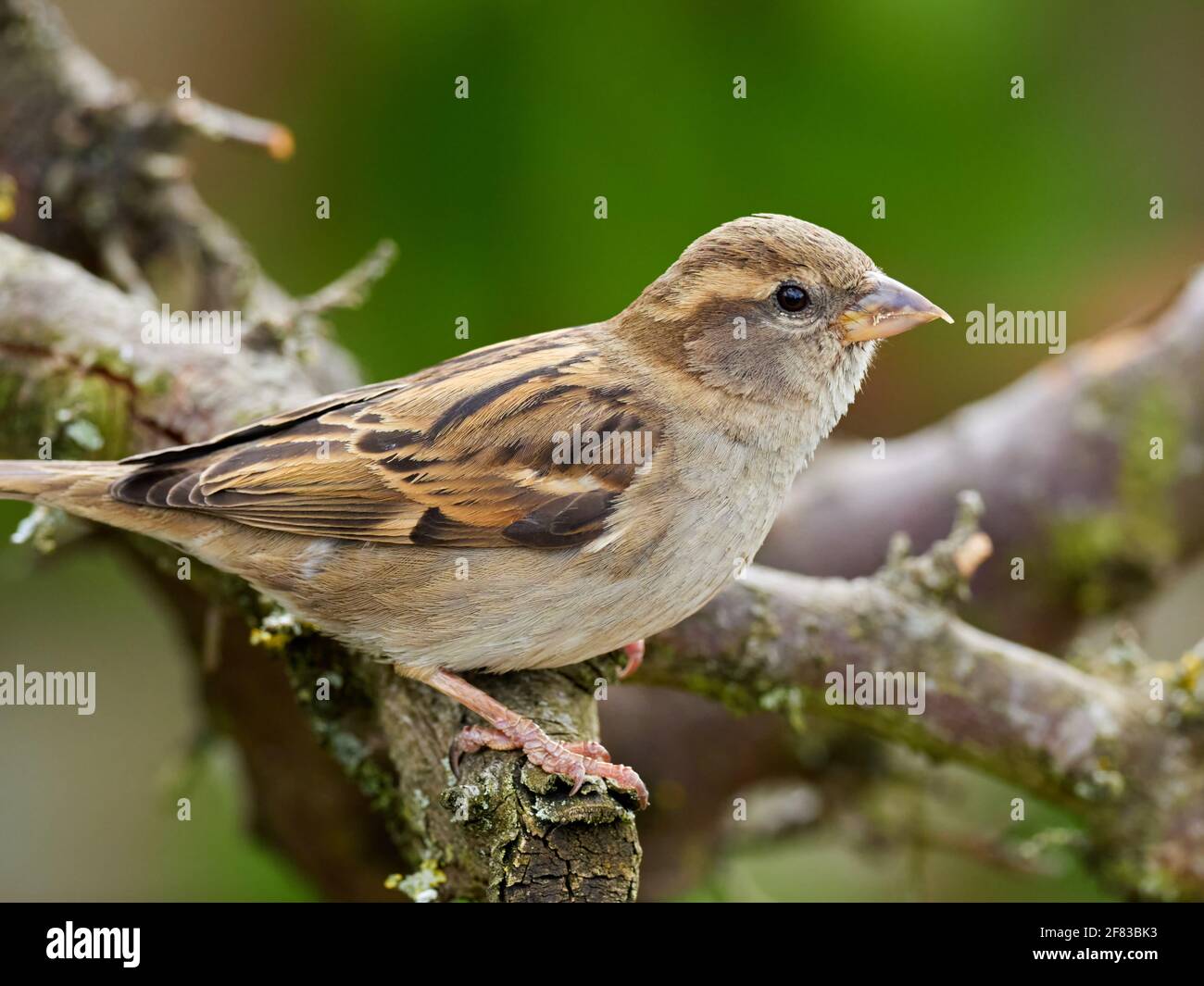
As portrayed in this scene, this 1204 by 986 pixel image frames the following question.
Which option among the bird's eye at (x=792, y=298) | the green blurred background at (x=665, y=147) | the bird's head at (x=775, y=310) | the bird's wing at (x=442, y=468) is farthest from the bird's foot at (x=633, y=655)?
the green blurred background at (x=665, y=147)

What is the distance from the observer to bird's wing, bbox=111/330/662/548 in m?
2.74

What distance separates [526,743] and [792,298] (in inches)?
45.0

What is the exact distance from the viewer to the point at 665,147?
4.38 metres

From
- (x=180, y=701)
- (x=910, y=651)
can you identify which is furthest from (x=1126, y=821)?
(x=180, y=701)

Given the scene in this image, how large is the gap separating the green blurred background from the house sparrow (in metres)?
1.43

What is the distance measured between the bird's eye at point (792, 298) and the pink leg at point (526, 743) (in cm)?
105

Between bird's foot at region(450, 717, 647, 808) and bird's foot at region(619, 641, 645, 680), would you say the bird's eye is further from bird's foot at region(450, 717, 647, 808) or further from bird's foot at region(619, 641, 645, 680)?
bird's foot at region(450, 717, 647, 808)

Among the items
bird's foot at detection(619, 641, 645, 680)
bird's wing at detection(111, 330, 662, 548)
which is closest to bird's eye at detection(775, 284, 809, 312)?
bird's wing at detection(111, 330, 662, 548)

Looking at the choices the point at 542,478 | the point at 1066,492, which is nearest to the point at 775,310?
the point at 542,478

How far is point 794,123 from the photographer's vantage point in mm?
4434

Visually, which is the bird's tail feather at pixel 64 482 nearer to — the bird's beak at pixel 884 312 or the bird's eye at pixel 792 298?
the bird's eye at pixel 792 298

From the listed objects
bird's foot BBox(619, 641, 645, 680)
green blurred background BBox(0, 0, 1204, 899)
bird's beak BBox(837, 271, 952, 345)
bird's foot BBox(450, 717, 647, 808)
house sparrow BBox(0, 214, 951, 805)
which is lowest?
bird's foot BBox(450, 717, 647, 808)

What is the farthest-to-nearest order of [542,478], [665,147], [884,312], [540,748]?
[665,147] < [884,312] < [542,478] < [540,748]

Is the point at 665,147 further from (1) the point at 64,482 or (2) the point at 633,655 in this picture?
(1) the point at 64,482
